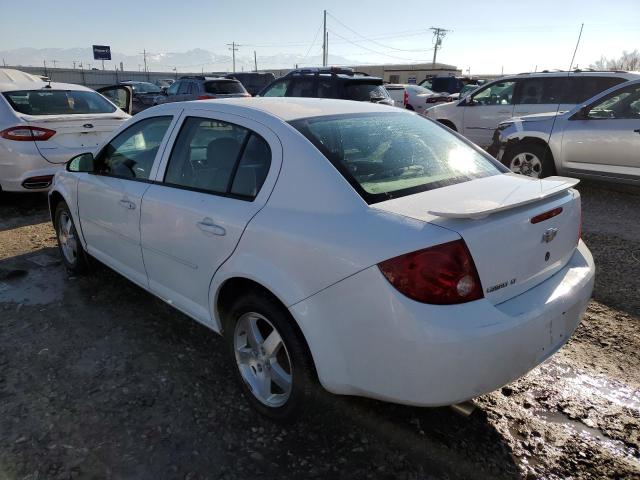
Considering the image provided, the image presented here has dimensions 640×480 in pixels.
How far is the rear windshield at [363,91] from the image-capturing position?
9.70 m

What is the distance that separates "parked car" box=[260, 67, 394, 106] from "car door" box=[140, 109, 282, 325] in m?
6.90

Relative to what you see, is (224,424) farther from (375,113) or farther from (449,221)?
(375,113)

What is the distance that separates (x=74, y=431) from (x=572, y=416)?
104 inches

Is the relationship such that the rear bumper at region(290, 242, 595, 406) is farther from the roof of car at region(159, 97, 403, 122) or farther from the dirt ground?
the roof of car at region(159, 97, 403, 122)

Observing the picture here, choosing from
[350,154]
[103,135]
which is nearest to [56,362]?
[350,154]

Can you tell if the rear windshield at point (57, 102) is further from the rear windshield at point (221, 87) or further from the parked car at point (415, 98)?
the parked car at point (415, 98)

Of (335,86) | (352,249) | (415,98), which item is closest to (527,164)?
(335,86)

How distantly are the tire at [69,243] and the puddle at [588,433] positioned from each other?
3.80 metres

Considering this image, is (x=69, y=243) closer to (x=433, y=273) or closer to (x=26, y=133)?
(x=26, y=133)

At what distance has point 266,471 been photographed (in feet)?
7.55

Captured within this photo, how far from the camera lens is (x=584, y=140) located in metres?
7.12

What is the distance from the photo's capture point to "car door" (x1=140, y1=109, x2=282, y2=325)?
2.56 meters

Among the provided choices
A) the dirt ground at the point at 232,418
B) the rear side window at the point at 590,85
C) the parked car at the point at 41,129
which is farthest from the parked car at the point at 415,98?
the dirt ground at the point at 232,418

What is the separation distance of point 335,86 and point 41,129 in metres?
5.32
